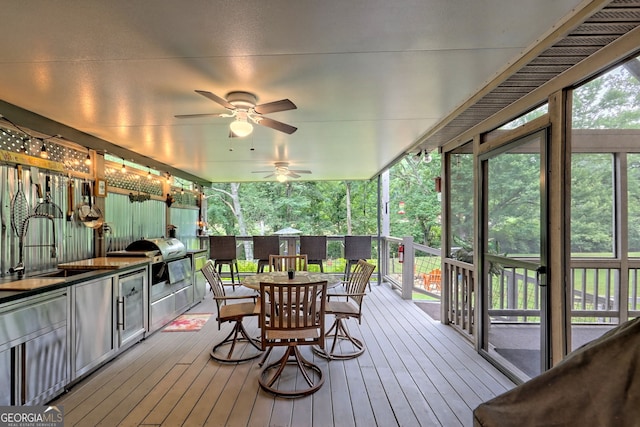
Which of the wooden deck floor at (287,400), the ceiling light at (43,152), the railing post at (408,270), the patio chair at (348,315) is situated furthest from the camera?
the railing post at (408,270)

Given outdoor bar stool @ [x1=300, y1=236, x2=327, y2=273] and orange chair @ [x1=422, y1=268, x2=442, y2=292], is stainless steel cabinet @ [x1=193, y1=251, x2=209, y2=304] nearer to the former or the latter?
outdoor bar stool @ [x1=300, y1=236, x2=327, y2=273]

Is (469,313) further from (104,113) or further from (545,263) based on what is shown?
(104,113)

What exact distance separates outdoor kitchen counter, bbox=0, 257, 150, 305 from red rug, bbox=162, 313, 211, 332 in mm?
1078

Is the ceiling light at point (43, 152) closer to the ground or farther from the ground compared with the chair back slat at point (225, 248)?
farther from the ground

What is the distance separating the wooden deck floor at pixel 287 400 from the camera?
2121mm

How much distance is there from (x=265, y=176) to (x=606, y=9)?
5989 mm

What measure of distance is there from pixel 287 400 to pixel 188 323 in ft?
7.90

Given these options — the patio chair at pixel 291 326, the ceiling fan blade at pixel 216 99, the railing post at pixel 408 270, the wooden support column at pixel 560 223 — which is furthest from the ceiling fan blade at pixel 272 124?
the railing post at pixel 408 270

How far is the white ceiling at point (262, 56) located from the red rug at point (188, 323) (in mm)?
2509

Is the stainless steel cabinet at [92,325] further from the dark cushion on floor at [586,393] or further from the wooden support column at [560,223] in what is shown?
the wooden support column at [560,223]

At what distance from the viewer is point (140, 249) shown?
3971 mm

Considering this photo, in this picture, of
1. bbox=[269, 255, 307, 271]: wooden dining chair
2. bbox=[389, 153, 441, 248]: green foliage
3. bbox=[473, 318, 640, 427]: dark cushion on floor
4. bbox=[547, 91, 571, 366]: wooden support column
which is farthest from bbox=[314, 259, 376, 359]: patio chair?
bbox=[389, 153, 441, 248]: green foliage

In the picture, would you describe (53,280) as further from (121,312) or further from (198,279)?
(198,279)

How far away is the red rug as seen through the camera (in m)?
3.95
